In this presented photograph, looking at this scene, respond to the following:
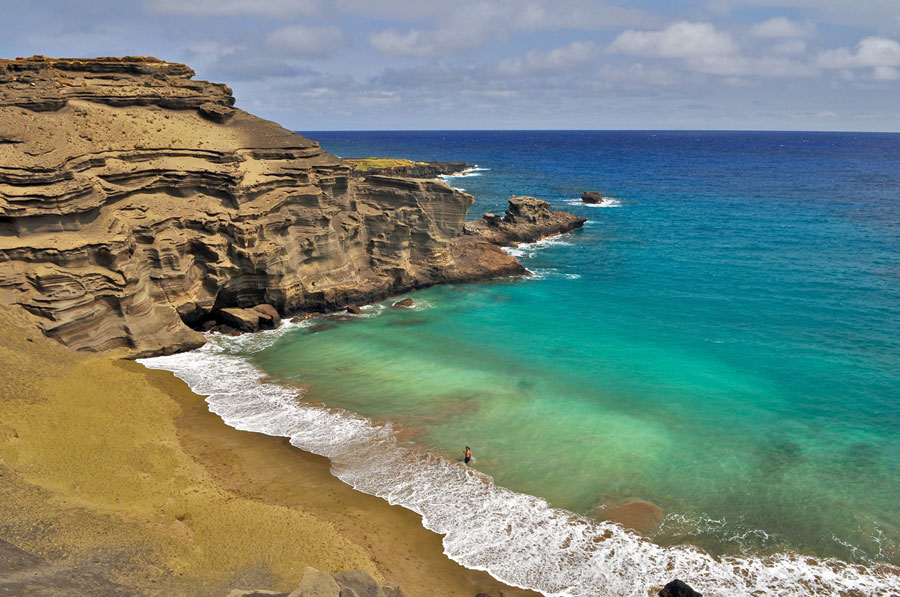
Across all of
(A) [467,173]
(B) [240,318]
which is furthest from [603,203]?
(B) [240,318]

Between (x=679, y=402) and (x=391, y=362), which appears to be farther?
(x=391, y=362)

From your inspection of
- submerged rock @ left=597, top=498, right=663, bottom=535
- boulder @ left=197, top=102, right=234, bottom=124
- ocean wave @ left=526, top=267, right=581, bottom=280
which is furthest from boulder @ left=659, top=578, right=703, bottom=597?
boulder @ left=197, top=102, right=234, bottom=124

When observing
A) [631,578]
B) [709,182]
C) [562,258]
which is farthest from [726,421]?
[709,182]

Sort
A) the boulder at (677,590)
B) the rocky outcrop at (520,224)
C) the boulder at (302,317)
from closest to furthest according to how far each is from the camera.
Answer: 1. the boulder at (677,590)
2. the boulder at (302,317)
3. the rocky outcrop at (520,224)

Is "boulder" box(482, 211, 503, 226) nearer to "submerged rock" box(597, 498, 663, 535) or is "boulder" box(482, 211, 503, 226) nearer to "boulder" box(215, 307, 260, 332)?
"boulder" box(215, 307, 260, 332)

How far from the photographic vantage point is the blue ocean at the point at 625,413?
73.0 ft

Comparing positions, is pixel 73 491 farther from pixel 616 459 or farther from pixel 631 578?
pixel 616 459

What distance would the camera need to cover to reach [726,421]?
1219 inches

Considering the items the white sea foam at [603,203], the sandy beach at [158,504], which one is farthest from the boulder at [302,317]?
the white sea foam at [603,203]

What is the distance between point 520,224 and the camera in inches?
2975

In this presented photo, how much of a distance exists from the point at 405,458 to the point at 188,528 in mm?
9643

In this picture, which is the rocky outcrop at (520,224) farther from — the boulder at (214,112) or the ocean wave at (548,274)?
the boulder at (214,112)

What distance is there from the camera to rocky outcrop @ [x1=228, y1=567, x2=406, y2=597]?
14641 millimetres

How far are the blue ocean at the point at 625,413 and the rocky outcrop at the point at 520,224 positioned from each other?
12080 millimetres
